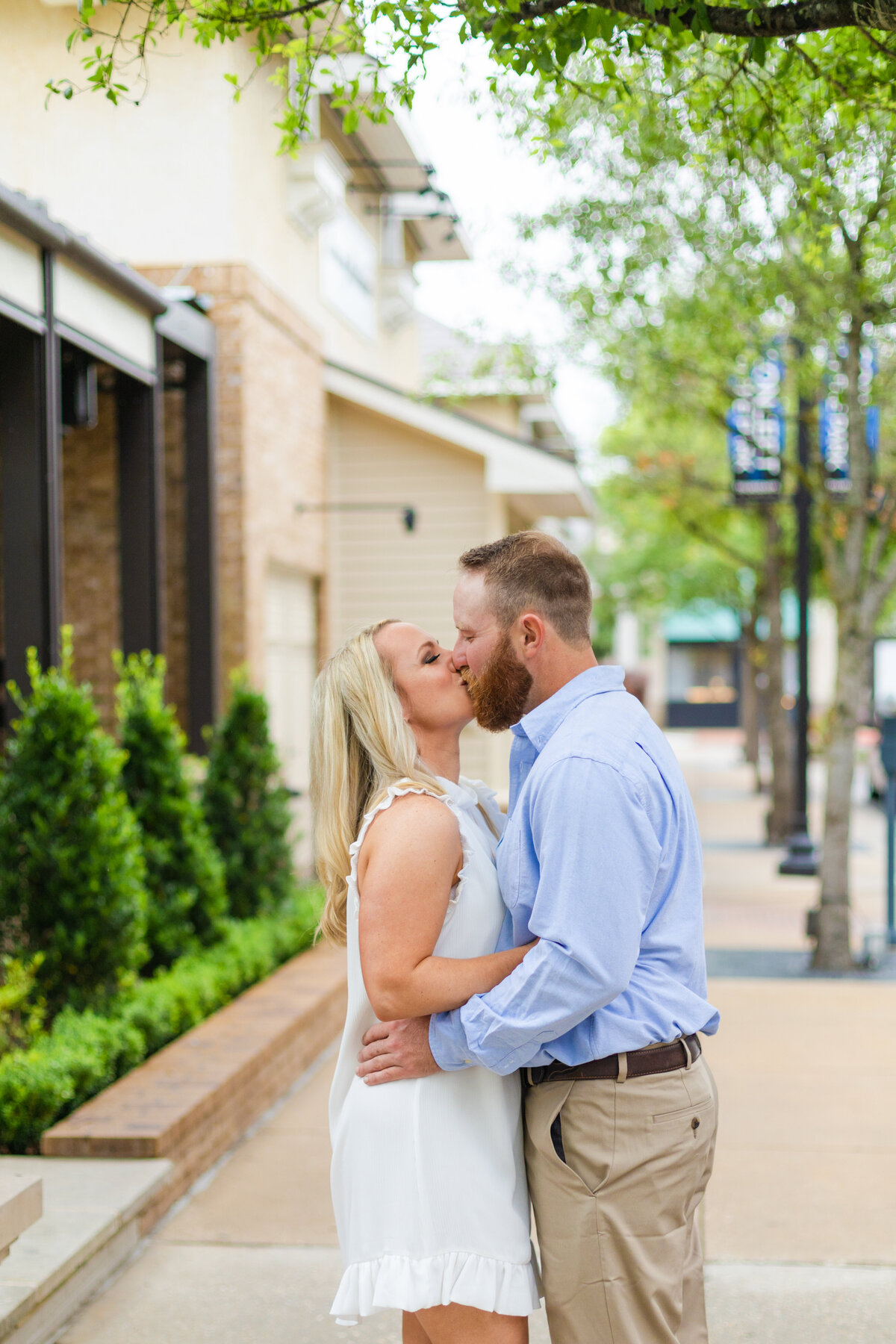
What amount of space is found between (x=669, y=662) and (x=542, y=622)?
51251mm

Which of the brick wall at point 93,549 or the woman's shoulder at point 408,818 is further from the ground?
the brick wall at point 93,549

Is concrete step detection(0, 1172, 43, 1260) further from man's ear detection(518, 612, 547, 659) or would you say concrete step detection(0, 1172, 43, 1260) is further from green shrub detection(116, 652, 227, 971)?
green shrub detection(116, 652, 227, 971)

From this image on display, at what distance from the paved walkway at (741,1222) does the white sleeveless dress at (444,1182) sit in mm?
1536

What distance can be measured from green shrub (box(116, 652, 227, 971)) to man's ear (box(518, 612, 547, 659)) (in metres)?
4.78

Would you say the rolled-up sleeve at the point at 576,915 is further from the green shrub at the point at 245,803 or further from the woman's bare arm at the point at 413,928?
the green shrub at the point at 245,803

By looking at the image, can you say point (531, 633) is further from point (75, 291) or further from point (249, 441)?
point (249, 441)

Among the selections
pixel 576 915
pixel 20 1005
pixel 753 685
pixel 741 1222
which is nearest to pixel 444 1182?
pixel 576 915

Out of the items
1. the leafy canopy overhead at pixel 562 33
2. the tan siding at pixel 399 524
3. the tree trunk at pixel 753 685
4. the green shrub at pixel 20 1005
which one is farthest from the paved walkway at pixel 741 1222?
the tree trunk at pixel 753 685

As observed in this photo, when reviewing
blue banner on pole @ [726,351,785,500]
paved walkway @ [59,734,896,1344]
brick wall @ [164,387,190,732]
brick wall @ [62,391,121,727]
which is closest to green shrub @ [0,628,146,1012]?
paved walkway @ [59,734,896,1344]

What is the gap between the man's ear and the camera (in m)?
2.35

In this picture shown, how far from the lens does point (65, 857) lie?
549cm

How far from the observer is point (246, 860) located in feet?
26.9

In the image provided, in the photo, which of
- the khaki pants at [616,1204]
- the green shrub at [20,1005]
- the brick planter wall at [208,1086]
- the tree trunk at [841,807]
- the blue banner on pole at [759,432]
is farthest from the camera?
the blue banner on pole at [759,432]

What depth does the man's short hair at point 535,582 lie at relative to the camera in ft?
7.70
